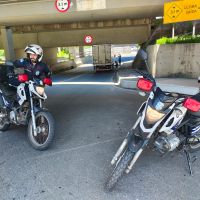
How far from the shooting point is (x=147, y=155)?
4.17 meters

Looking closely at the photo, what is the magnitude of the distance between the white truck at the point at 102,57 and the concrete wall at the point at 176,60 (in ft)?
39.7

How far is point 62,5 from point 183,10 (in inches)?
203

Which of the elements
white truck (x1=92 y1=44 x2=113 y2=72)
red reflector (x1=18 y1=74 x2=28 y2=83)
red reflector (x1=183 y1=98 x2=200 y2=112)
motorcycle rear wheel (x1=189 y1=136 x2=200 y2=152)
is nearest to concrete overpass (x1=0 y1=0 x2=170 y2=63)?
white truck (x1=92 y1=44 x2=113 y2=72)

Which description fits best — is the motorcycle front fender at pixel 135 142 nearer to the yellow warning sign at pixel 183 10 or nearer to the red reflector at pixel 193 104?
the red reflector at pixel 193 104

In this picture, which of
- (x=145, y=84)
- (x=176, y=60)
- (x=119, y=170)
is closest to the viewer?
(x=119, y=170)

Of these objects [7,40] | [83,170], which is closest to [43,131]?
[83,170]

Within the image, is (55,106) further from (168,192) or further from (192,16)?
(192,16)

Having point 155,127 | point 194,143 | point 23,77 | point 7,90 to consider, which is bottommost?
point 194,143

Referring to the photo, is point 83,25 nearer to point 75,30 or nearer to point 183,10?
point 75,30

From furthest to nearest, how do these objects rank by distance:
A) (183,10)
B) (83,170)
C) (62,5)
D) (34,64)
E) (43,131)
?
(183,10) → (62,5) → (34,64) → (43,131) → (83,170)

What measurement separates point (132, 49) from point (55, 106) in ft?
217

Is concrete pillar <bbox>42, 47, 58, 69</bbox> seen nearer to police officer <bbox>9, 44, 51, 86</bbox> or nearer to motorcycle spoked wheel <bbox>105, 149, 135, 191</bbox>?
police officer <bbox>9, 44, 51, 86</bbox>

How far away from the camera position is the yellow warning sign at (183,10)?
34.1ft

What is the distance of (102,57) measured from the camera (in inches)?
1071
